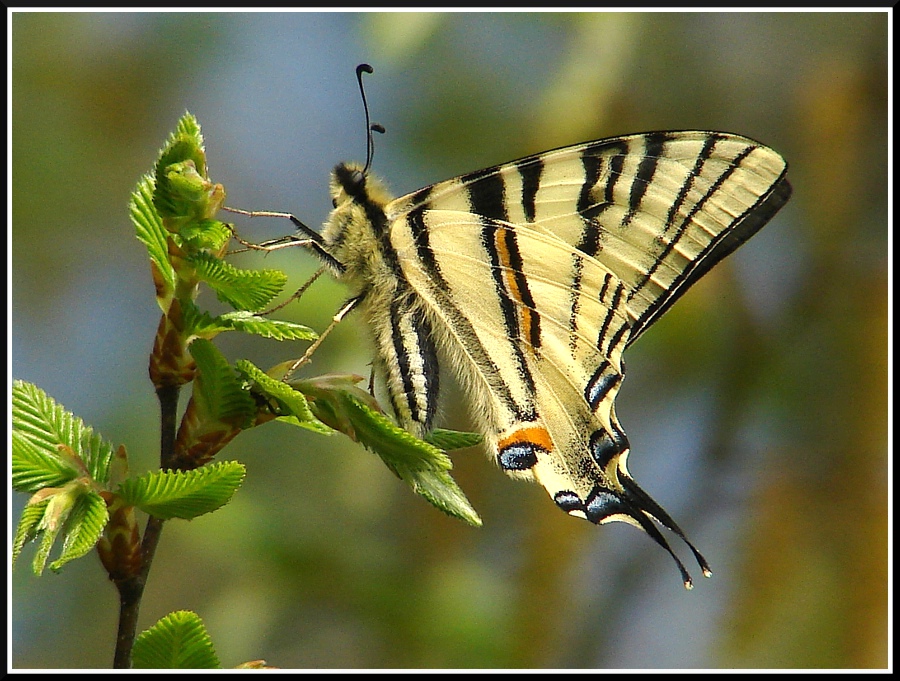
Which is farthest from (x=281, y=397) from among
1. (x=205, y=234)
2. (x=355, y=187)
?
(x=355, y=187)

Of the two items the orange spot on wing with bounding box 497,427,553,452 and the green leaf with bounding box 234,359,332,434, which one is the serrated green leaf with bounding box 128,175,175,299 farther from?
the orange spot on wing with bounding box 497,427,553,452

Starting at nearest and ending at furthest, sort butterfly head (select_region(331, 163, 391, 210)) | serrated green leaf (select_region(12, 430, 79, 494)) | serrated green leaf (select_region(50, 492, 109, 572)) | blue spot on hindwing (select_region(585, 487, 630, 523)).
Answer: serrated green leaf (select_region(50, 492, 109, 572)), serrated green leaf (select_region(12, 430, 79, 494)), blue spot on hindwing (select_region(585, 487, 630, 523)), butterfly head (select_region(331, 163, 391, 210))

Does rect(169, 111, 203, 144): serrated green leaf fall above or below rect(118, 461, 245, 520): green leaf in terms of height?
above

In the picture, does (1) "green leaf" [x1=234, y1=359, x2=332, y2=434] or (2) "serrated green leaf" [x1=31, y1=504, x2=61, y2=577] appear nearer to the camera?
(2) "serrated green leaf" [x1=31, y1=504, x2=61, y2=577]

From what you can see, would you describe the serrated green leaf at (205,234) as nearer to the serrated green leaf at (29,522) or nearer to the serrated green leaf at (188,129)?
the serrated green leaf at (188,129)

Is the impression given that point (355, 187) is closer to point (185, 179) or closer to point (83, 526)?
point (185, 179)

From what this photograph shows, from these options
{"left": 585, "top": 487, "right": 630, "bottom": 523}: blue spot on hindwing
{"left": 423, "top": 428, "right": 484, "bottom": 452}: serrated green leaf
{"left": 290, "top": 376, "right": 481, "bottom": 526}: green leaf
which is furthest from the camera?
{"left": 585, "top": 487, "right": 630, "bottom": 523}: blue spot on hindwing

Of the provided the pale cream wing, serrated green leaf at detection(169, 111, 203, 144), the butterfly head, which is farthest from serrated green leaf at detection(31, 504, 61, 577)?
the butterfly head

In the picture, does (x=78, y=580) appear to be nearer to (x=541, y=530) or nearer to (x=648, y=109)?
(x=541, y=530)

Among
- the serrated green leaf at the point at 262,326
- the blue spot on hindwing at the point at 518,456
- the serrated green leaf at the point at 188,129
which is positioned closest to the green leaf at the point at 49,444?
the serrated green leaf at the point at 262,326
